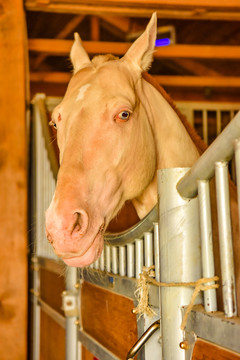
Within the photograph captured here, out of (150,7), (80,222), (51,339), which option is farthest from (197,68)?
(80,222)

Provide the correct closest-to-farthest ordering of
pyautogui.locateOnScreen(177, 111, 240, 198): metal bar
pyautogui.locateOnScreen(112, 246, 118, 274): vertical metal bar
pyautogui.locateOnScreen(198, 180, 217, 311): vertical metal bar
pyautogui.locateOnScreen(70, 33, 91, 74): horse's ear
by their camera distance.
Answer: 1. pyautogui.locateOnScreen(177, 111, 240, 198): metal bar
2. pyautogui.locateOnScreen(198, 180, 217, 311): vertical metal bar
3. pyautogui.locateOnScreen(112, 246, 118, 274): vertical metal bar
4. pyautogui.locateOnScreen(70, 33, 91, 74): horse's ear

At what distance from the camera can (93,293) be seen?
155 centimetres

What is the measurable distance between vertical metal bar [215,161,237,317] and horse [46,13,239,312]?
0.45 m

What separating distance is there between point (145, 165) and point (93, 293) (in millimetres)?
492

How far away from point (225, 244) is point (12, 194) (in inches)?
71.0

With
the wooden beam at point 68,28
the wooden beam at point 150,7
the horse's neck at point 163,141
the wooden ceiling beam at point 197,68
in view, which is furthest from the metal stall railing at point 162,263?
the wooden ceiling beam at point 197,68

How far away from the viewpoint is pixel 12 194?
7.58 ft

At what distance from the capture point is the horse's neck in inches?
64.5

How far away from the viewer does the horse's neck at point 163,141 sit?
1.64 metres

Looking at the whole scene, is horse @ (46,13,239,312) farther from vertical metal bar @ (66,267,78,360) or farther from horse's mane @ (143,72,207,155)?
vertical metal bar @ (66,267,78,360)

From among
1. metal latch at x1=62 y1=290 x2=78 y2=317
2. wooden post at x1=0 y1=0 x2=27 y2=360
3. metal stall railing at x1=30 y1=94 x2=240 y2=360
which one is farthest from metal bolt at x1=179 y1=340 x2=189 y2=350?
wooden post at x1=0 y1=0 x2=27 y2=360

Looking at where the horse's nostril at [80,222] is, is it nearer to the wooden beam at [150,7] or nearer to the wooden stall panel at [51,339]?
the wooden stall panel at [51,339]

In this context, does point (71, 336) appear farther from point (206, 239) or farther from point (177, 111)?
point (206, 239)

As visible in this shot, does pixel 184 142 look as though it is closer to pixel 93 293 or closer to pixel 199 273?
pixel 93 293
